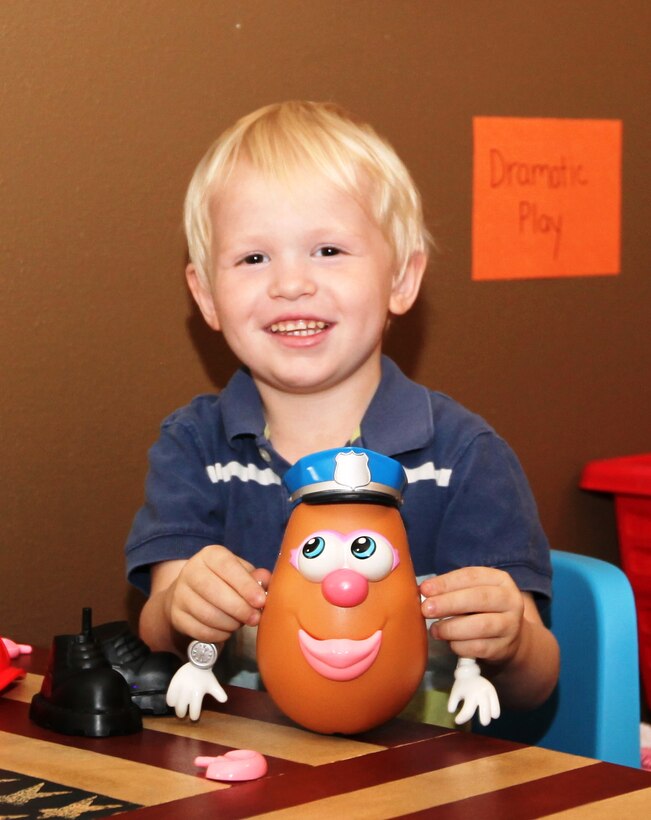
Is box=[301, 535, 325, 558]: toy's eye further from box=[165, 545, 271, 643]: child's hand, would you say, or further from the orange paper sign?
the orange paper sign

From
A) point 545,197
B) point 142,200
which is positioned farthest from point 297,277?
point 545,197

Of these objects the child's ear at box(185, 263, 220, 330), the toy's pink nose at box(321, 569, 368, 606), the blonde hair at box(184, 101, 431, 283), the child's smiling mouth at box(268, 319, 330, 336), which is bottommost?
the toy's pink nose at box(321, 569, 368, 606)

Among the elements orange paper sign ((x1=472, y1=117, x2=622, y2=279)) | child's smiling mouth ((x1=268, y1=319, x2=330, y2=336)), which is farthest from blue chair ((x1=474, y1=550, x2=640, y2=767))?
orange paper sign ((x1=472, y1=117, x2=622, y2=279))

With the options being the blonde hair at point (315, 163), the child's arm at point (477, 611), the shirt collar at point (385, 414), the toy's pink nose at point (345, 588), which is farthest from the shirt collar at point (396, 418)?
the toy's pink nose at point (345, 588)

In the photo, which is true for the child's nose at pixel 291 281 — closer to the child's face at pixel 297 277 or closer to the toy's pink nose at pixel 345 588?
the child's face at pixel 297 277

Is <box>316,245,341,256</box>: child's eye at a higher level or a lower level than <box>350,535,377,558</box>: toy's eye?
higher

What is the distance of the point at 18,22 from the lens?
1.07m

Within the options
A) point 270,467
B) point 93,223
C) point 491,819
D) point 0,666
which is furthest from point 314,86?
point 491,819

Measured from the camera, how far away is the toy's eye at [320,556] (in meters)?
0.68

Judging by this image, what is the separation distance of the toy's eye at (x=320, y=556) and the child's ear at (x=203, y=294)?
42 centimetres

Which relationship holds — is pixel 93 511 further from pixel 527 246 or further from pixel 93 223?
pixel 527 246

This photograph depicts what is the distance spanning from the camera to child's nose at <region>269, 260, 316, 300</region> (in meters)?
0.97

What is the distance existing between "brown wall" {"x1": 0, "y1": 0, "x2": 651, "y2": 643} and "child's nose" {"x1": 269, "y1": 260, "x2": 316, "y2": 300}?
23 cm

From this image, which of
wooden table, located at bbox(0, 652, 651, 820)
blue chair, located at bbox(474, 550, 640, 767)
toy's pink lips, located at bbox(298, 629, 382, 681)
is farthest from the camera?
blue chair, located at bbox(474, 550, 640, 767)
